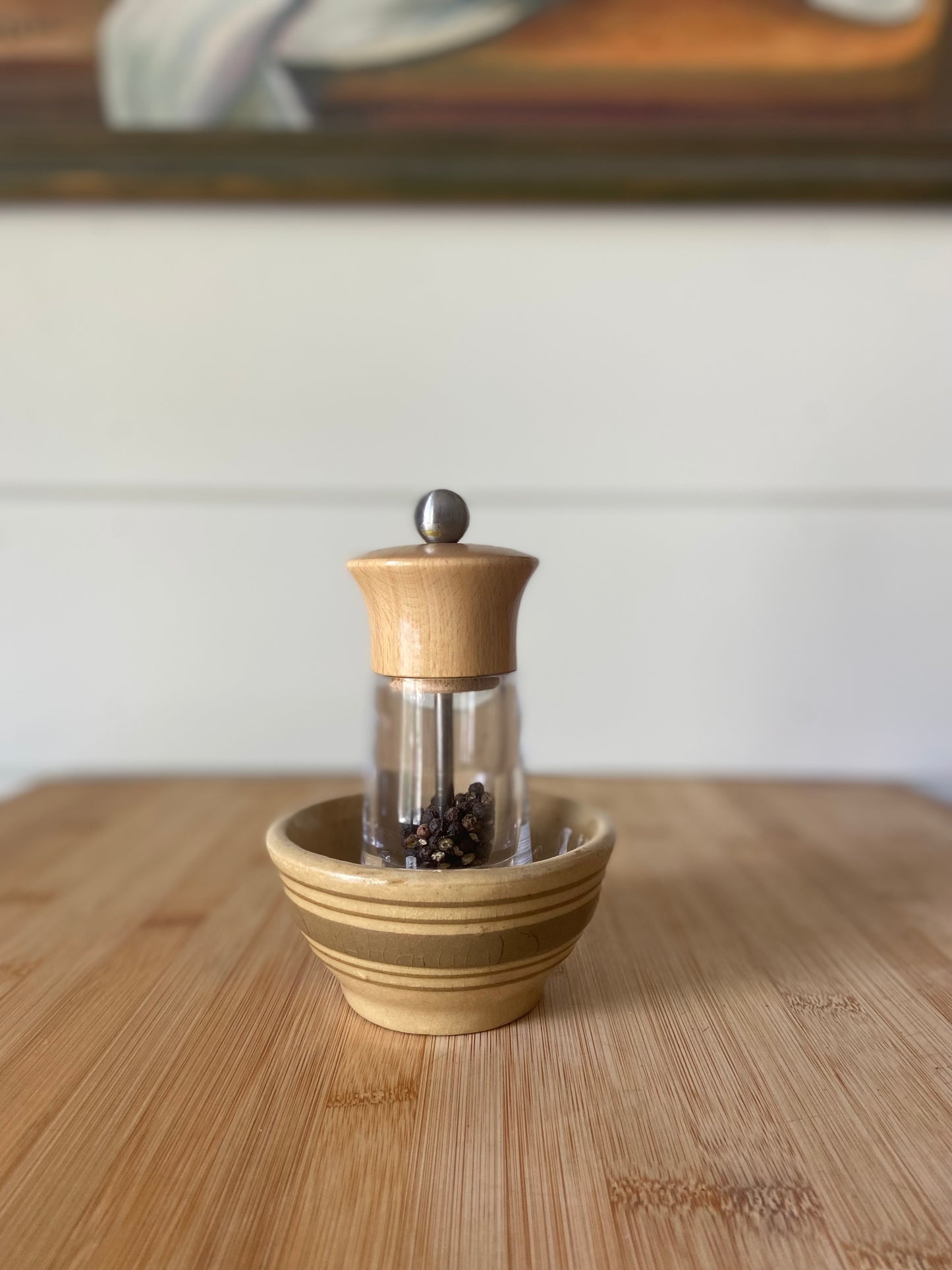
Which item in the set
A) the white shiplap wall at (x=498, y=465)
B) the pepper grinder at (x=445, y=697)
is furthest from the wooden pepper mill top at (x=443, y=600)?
the white shiplap wall at (x=498, y=465)

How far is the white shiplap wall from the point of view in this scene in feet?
2.43

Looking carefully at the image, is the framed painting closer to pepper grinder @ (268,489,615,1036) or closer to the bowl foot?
pepper grinder @ (268,489,615,1036)

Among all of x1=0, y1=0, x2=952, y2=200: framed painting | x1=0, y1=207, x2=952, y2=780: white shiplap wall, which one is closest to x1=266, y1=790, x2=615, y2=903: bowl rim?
x1=0, y1=207, x2=952, y2=780: white shiplap wall

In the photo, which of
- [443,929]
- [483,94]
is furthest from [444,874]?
[483,94]

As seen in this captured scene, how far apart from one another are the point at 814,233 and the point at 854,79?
0.12m

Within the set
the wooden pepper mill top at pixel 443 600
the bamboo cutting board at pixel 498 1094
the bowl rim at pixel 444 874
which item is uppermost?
the wooden pepper mill top at pixel 443 600

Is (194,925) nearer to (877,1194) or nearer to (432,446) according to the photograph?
(877,1194)

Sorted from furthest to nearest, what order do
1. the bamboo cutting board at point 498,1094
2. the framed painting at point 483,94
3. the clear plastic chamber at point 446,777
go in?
1. the framed painting at point 483,94
2. the clear plastic chamber at point 446,777
3. the bamboo cutting board at point 498,1094

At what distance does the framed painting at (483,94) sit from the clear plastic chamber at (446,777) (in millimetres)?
528

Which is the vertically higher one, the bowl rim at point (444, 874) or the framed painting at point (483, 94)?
the framed painting at point (483, 94)

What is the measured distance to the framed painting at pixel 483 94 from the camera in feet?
2.29

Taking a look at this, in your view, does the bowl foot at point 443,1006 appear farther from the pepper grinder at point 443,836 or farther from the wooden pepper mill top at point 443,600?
the wooden pepper mill top at point 443,600

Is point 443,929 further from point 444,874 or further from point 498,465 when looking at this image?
point 498,465

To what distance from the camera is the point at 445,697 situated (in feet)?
1.14
